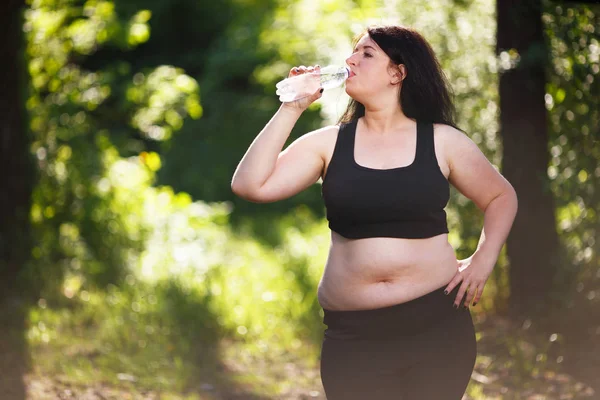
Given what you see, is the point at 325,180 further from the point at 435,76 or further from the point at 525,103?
the point at 525,103

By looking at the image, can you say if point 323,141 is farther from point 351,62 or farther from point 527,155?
point 527,155

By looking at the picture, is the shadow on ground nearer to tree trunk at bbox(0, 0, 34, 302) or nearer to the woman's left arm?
tree trunk at bbox(0, 0, 34, 302)

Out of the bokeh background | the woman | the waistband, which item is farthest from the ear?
the bokeh background

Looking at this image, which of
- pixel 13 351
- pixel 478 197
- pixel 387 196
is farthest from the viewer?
pixel 13 351

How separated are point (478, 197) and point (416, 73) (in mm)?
462

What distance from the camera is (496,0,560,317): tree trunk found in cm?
528

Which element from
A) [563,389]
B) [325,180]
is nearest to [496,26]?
[563,389]

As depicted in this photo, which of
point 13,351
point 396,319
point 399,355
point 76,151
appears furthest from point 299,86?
point 76,151

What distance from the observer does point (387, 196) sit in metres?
2.51

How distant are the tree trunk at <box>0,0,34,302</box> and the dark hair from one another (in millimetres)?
5073

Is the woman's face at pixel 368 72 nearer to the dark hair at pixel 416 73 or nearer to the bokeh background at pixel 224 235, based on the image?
the dark hair at pixel 416 73

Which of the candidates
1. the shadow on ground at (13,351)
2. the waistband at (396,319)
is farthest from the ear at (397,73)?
the shadow on ground at (13,351)

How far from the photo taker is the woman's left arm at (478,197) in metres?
2.62

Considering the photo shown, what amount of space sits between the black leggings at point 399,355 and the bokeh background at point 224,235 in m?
2.26
